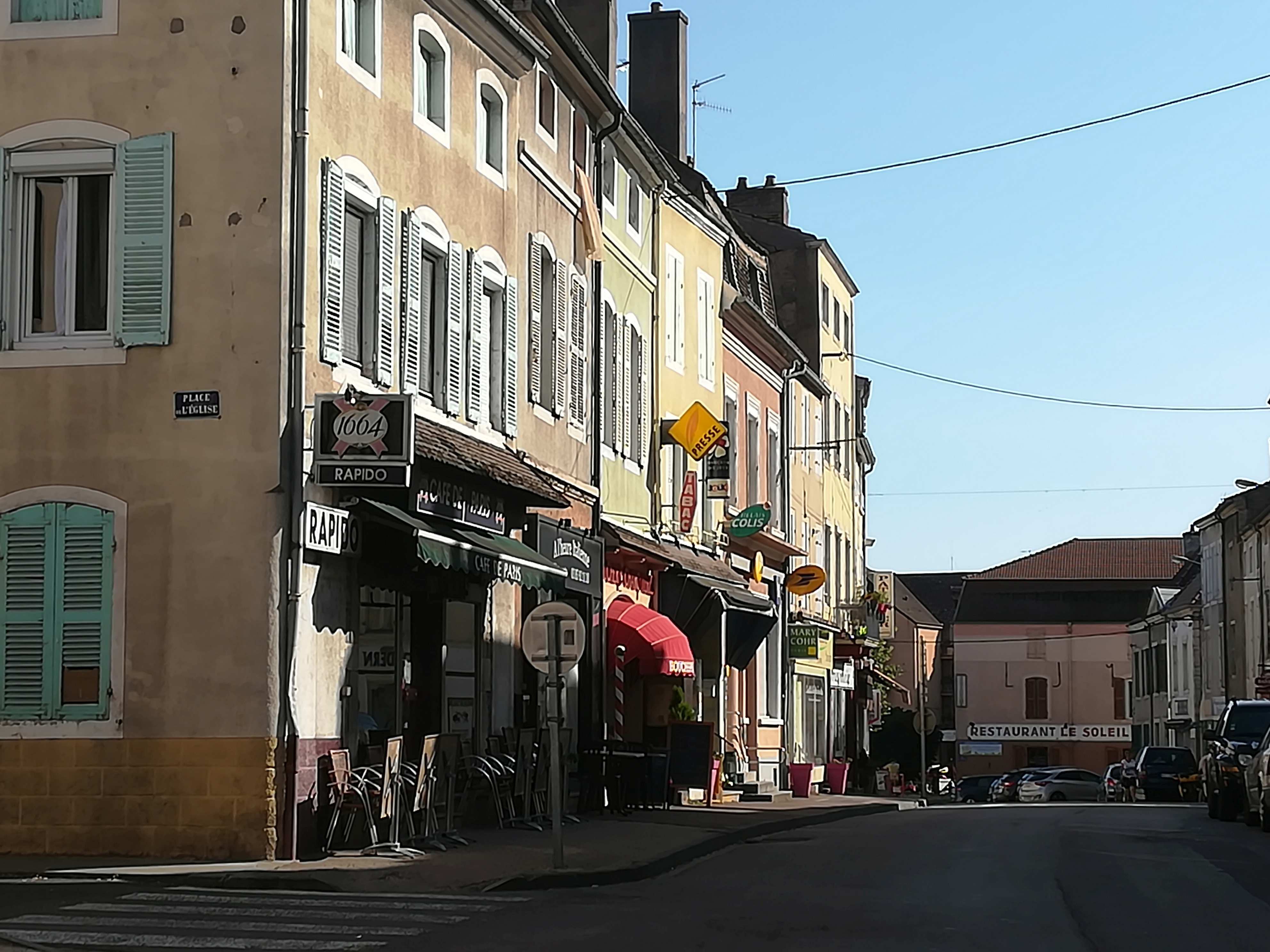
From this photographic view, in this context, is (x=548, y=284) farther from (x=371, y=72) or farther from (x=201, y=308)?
(x=201, y=308)

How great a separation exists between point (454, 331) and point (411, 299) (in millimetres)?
1496

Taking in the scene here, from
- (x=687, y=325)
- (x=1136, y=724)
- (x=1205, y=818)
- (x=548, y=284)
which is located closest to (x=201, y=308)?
(x=548, y=284)

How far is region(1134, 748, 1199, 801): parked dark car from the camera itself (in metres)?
52.0

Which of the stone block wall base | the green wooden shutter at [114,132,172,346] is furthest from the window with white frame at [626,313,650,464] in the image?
the stone block wall base

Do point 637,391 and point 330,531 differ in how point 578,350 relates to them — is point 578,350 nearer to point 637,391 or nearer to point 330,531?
point 637,391

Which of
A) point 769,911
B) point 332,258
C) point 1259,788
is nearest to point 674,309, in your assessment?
point 1259,788

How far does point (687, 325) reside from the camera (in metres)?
35.7

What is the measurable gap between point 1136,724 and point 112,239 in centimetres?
8233

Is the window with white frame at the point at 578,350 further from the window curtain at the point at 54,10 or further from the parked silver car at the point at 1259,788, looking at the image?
the parked silver car at the point at 1259,788

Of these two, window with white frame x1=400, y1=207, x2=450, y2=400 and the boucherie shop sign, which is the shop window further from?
the boucherie shop sign

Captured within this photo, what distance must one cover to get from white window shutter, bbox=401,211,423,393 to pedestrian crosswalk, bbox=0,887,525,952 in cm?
693

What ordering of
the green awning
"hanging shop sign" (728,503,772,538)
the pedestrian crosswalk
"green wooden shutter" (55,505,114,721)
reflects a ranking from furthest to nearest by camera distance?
"hanging shop sign" (728,503,772,538) < the green awning < "green wooden shutter" (55,505,114,721) < the pedestrian crosswalk

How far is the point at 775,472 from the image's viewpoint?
45.4 m

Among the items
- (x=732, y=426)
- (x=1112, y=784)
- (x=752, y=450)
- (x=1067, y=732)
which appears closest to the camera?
(x=732, y=426)
